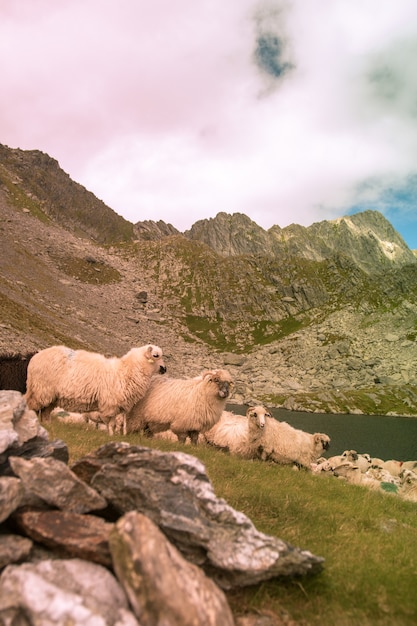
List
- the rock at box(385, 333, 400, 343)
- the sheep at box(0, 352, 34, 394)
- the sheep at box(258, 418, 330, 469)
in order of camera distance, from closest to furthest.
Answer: the sheep at box(258, 418, 330, 469) → the sheep at box(0, 352, 34, 394) → the rock at box(385, 333, 400, 343)

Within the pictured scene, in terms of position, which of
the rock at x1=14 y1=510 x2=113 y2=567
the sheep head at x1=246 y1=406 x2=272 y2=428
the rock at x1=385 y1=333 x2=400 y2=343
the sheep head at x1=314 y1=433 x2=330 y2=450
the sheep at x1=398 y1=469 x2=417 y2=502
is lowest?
the sheep at x1=398 y1=469 x2=417 y2=502

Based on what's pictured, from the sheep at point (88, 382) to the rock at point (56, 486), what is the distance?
1070cm

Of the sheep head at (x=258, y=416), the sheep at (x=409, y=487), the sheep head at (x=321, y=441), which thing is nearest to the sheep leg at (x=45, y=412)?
the sheep head at (x=258, y=416)

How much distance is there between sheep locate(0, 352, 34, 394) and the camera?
69.9ft

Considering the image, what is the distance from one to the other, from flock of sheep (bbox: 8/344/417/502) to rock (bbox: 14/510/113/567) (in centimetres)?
1112

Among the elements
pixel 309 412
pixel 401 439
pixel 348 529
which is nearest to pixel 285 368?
pixel 309 412

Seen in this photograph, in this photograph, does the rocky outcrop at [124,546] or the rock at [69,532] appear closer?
the rocky outcrop at [124,546]

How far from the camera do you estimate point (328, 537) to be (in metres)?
8.27

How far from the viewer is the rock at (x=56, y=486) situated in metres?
5.55

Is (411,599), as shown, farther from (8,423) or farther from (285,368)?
(285,368)

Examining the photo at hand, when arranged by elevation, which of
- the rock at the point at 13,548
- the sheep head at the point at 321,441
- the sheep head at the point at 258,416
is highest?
the rock at the point at 13,548

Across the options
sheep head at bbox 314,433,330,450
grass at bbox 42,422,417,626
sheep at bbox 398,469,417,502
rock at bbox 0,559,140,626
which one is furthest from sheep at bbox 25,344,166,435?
sheep at bbox 398,469,417,502

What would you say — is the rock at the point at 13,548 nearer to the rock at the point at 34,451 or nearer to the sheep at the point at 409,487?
the rock at the point at 34,451

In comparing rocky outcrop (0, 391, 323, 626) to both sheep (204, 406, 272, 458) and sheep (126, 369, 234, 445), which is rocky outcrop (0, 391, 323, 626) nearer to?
sheep (126, 369, 234, 445)
